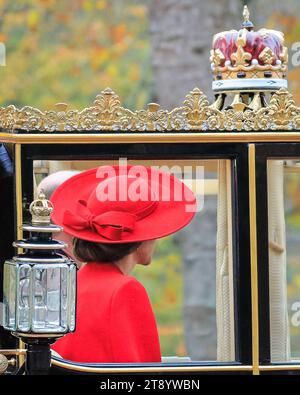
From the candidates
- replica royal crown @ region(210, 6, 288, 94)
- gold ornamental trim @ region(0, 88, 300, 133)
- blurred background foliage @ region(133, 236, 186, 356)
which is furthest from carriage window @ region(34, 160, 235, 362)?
replica royal crown @ region(210, 6, 288, 94)

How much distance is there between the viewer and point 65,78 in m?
14.0

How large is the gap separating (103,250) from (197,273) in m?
5.14

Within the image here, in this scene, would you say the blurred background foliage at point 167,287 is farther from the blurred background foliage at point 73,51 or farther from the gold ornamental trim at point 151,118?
the gold ornamental trim at point 151,118

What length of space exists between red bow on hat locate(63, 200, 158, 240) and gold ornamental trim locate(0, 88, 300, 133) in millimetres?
284

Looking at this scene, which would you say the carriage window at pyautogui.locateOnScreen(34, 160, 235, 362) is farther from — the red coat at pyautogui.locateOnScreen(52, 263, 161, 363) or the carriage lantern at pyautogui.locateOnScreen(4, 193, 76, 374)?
the carriage lantern at pyautogui.locateOnScreen(4, 193, 76, 374)

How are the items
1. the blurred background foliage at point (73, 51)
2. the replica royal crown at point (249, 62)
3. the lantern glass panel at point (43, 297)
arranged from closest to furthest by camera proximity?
the lantern glass panel at point (43, 297) → the replica royal crown at point (249, 62) → the blurred background foliage at point (73, 51)

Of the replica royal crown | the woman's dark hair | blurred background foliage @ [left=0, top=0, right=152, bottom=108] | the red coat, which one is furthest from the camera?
blurred background foliage @ [left=0, top=0, right=152, bottom=108]

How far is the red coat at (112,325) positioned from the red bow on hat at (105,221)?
15 cm

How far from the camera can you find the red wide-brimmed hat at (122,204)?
5.31 meters

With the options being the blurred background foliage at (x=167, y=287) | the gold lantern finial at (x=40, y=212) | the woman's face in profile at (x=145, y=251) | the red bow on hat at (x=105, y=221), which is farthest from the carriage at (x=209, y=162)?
the blurred background foliage at (x=167, y=287)

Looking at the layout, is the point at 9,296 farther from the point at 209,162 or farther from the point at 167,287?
the point at 167,287

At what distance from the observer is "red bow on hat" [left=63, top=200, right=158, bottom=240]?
17.4 ft
